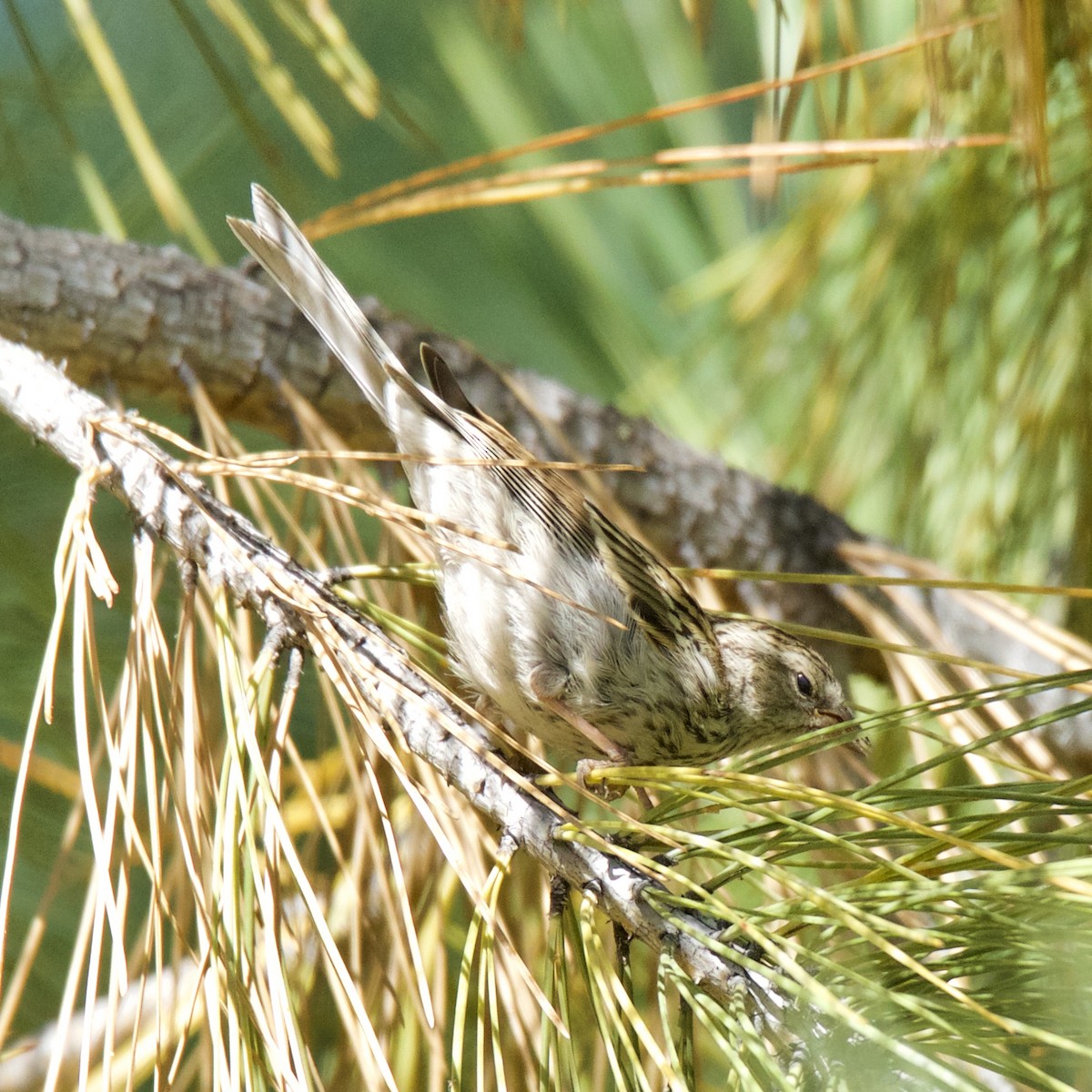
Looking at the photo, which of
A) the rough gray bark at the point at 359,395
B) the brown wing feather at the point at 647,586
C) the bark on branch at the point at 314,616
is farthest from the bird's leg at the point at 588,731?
the rough gray bark at the point at 359,395

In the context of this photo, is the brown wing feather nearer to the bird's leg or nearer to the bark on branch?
the bird's leg

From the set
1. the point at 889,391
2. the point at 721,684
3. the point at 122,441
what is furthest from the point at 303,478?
the point at 889,391

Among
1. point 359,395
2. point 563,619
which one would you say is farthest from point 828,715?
point 359,395

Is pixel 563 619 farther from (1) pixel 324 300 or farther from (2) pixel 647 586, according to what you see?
(1) pixel 324 300

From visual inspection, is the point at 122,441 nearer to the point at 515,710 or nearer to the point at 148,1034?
the point at 515,710

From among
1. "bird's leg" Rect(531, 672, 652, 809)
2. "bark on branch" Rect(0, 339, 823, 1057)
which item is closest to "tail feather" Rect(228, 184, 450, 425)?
"bark on branch" Rect(0, 339, 823, 1057)

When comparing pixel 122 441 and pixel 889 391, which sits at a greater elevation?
pixel 889 391
